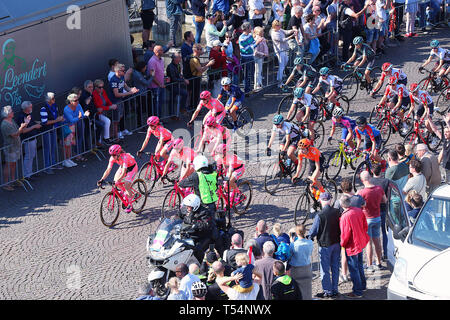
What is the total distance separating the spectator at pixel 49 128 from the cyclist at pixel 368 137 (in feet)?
21.1

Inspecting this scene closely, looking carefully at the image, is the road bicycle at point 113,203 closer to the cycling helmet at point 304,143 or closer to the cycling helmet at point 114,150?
the cycling helmet at point 114,150

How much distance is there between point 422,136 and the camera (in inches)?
722

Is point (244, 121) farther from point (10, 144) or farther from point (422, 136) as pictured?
point (10, 144)

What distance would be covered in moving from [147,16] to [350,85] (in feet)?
19.9

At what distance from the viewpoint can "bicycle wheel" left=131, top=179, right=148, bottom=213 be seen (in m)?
15.6

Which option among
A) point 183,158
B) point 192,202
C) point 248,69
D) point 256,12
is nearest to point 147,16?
point 256,12

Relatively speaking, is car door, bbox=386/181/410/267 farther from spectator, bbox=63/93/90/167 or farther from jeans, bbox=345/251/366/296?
spectator, bbox=63/93/90/167

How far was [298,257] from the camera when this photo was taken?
11719mm

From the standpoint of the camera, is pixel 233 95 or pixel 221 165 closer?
pixel 221 165

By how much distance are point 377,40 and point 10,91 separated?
1218 cm

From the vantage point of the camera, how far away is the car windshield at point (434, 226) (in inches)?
453

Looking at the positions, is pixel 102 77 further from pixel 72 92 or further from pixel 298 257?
pixel 298 257

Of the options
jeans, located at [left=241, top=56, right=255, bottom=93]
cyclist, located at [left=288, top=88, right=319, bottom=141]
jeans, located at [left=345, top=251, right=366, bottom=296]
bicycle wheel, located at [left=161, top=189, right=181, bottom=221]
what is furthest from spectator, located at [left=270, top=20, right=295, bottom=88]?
jeans, located at [left=345, top=251, right=366, bottom=296]

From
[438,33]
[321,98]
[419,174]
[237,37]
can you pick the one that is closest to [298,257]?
[419,174]
